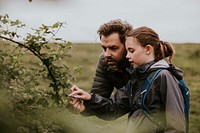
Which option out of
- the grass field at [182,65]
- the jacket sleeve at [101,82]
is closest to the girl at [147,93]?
the grass field at [182,65]

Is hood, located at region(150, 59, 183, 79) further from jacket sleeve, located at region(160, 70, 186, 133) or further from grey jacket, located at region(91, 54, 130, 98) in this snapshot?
grey jacket, located at region(91, 54, 130, 98)

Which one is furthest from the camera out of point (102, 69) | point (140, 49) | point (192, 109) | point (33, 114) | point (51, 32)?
point (192, 109)

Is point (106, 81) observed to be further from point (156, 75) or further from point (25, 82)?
point (25, 82)

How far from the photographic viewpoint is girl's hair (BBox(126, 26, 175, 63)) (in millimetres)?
3613

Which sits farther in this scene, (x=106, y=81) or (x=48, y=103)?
(x=106, y=81)

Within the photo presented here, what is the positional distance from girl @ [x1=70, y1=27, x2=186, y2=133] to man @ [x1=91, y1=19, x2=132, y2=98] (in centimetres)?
49

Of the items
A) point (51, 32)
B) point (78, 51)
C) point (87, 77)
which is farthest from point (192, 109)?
point (78, 51)

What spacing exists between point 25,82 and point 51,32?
1.36 feet

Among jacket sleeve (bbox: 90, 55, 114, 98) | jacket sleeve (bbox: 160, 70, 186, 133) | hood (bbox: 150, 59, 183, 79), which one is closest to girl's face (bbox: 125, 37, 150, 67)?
hood (bbox: 150, 59, 183, 79)

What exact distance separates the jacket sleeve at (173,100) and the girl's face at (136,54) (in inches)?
10.5

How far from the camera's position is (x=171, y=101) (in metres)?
3.19

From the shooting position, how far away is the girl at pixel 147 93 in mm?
3195

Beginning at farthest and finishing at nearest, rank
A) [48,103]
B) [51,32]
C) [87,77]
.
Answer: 1. [87,77]
2. [51,32]
3. [48,103]

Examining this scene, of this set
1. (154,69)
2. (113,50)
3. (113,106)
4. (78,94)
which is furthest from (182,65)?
(78,94)
